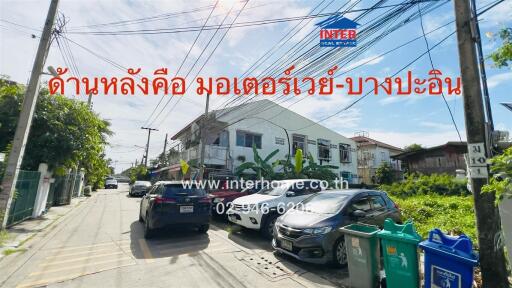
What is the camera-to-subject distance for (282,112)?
80.9 ft

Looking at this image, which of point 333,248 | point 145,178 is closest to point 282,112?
point 333,248

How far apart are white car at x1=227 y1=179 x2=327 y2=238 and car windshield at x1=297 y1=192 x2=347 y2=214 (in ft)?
4.08

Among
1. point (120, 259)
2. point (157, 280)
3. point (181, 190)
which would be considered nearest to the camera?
point (157, 280)

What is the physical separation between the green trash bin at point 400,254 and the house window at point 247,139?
17.9 meters

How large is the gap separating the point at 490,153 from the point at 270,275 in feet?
Answer: 13.5

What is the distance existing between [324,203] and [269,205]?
1861 millimetres

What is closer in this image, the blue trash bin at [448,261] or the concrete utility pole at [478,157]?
the blue trash bin at [448,261]

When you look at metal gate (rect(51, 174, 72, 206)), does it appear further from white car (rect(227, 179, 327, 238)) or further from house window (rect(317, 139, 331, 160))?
house window (rect(317, 139, 331, 160))

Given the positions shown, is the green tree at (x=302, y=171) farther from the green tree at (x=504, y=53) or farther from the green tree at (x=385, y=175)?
the green tree at (x=504, y=53)

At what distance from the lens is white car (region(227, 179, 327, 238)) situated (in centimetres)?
736

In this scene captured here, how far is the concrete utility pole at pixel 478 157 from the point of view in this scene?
12.3 ft

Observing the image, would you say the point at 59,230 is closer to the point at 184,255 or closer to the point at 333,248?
the point at 184,255

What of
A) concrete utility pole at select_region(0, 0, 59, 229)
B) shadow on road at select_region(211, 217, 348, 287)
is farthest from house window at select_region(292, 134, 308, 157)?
concrete utility pole at select_region(0, 0, 59, 229)

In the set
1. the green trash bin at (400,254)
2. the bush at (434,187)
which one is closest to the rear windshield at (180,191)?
the green trash bin at (400,254)
